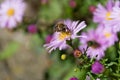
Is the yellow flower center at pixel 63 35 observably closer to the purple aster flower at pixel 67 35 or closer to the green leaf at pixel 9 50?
the purple aster flower at pixel 67 35

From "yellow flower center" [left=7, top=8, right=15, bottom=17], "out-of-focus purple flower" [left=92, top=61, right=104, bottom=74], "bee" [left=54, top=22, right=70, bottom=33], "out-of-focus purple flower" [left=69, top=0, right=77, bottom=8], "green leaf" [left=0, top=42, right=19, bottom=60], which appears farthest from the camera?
"green leaf" [left=0, top=42, right=19, bottom=60]

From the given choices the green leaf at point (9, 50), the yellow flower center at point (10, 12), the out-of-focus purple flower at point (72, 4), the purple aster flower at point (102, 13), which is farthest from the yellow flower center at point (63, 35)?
the green leaf at point (9, 50)

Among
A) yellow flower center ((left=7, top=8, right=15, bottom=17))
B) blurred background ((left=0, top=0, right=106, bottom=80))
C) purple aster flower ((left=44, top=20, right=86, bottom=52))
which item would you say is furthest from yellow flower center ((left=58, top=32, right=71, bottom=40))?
yellow flower center ((left=7, top=8, right=15, bottom=17))

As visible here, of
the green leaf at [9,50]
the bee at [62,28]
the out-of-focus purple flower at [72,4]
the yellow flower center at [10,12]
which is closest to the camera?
the bee at [62,28]

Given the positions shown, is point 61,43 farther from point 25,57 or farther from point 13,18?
point 25,57

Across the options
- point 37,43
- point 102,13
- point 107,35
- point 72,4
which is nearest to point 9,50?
point 37,43

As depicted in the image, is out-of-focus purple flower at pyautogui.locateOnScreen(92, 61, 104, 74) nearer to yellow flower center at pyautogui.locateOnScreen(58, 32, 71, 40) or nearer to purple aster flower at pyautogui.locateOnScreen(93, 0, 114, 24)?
yellow flower center at pyautogui.locateOnScreen(58, 32, 71, 40)

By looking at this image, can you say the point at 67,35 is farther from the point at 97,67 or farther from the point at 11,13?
the point at 11,13
